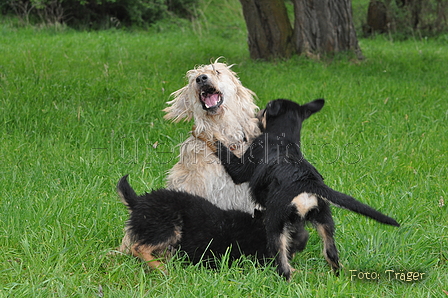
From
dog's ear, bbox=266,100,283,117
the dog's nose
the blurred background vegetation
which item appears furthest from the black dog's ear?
the blurred background vegetation

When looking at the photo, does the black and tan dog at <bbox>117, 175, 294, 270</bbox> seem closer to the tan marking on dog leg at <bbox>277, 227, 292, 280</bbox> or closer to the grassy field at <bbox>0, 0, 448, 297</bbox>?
the grassy field at <bbox>0, 0, 448, 297</bbox>

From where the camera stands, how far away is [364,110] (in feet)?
20.6

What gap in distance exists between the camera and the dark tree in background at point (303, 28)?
29.7 feet

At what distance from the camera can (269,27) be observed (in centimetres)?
934

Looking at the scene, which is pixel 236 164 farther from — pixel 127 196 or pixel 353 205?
pixel 353 205

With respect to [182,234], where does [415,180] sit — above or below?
below

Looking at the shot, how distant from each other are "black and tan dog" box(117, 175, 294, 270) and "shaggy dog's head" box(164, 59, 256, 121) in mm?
687

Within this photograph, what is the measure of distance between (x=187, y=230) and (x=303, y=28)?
681 centimetres

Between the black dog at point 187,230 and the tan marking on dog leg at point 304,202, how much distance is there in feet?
1.35

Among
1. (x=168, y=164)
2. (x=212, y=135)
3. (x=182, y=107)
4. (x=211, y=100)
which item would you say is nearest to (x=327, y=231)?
(x=212, y=135)

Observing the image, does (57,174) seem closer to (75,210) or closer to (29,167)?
(29,167)

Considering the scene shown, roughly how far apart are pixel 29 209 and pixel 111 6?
44.4 feet

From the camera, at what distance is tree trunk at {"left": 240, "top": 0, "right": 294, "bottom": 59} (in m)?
9.24

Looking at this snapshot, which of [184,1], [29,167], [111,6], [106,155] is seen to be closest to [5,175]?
[29,167]
